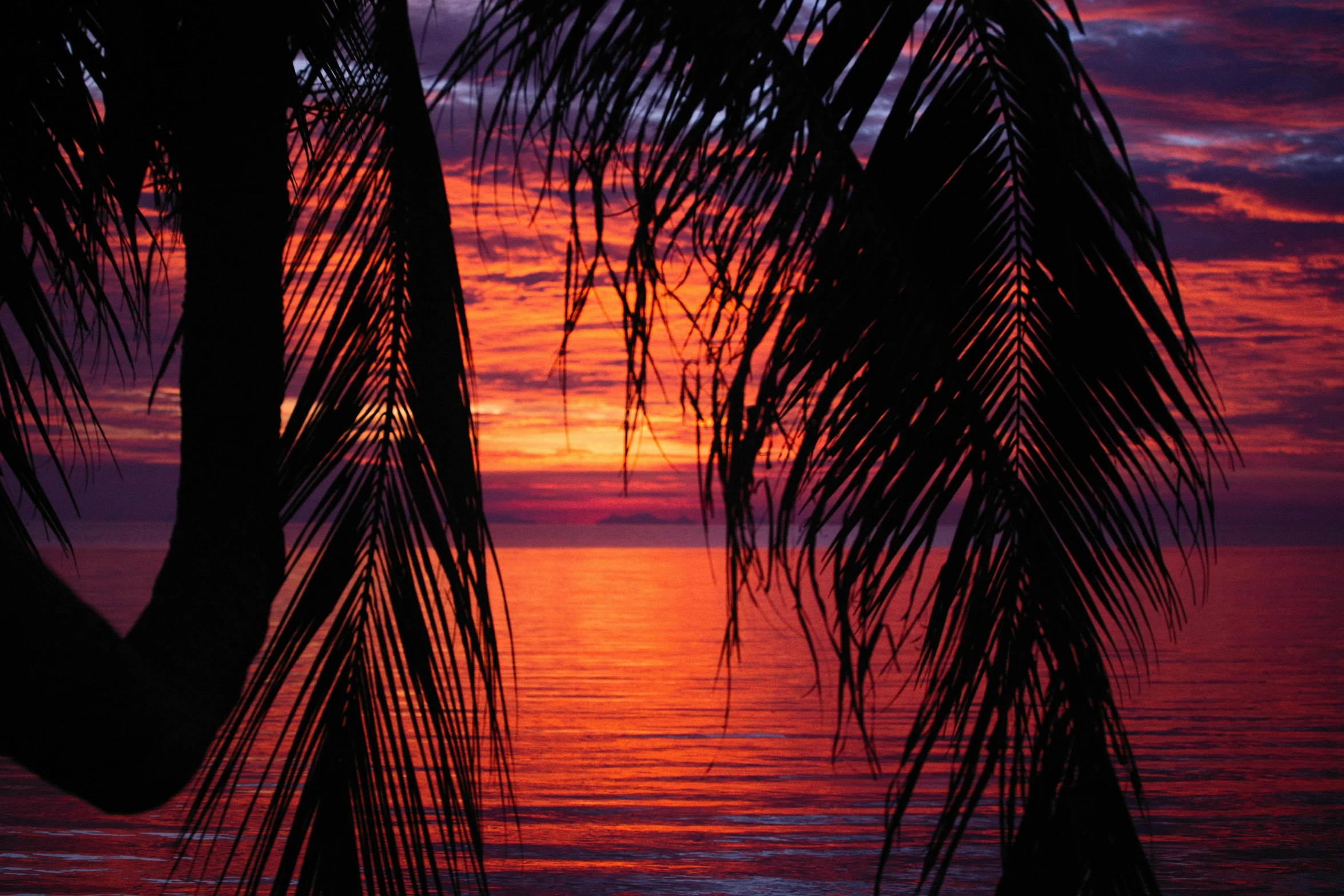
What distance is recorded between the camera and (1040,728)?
1.44 m

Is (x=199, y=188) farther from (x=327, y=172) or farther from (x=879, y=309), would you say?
(x=327, y=172)

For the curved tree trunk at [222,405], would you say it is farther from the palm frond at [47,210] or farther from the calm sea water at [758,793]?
the calm sea water at [758,793]

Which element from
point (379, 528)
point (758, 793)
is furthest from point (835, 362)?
point (758, 793)

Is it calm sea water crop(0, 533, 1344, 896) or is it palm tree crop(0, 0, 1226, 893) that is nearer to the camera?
palm tree crop(0, 0, 1226, 893)

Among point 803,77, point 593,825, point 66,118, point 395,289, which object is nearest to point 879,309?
point 803,77

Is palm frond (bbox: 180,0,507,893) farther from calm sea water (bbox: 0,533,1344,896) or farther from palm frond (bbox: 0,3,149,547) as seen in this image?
calm sea water (bbox: 0,533,1344,896)

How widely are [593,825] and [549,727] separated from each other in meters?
3.93

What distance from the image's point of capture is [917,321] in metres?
1.52

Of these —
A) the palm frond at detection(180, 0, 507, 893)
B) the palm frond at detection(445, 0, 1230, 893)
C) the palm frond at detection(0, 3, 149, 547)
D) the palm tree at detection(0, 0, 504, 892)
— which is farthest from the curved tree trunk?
the palm frond at detection(0, 3, 149, 547)

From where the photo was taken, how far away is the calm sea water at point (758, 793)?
7.44 meters

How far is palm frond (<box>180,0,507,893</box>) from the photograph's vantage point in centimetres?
189

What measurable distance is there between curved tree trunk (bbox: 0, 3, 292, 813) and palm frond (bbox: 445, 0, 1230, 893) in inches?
14.5

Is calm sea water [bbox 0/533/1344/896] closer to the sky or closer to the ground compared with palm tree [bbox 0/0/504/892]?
closer to the ground

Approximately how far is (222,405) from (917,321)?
97cm
